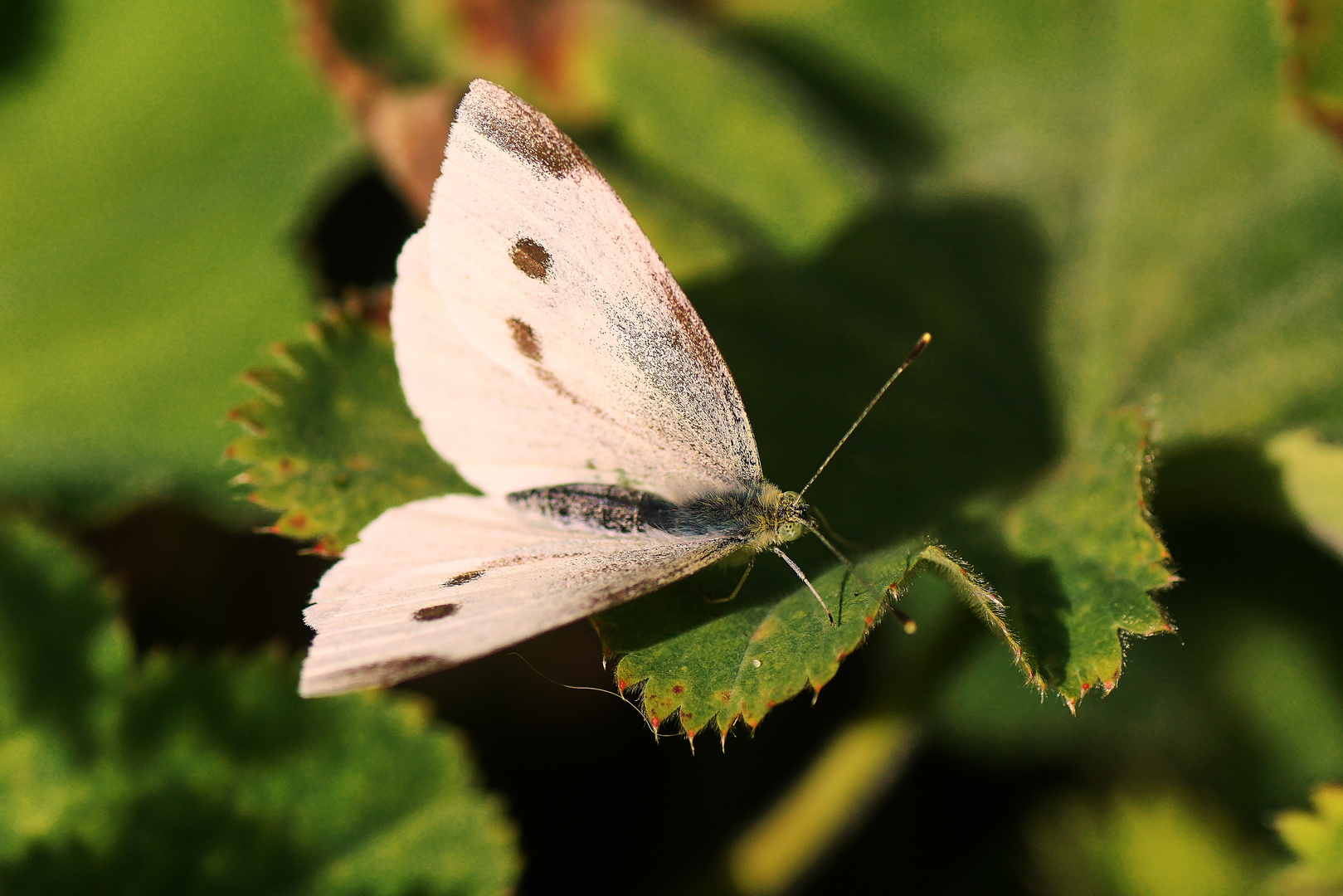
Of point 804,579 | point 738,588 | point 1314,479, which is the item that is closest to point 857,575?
point 804,579

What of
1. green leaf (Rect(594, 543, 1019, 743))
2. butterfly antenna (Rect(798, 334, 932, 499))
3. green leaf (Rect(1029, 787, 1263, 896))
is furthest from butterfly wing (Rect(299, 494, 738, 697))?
green leaf (Rect(1029, 787, 1263, 896))

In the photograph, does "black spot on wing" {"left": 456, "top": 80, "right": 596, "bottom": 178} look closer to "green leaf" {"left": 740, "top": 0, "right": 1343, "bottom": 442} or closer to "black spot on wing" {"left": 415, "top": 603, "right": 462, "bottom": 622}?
"black spot on wing" {"left": 415, "top": 603, "right": 462, "bottom": 622}

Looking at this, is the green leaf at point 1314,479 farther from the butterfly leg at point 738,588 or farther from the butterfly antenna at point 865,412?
the butterfly leg at point 738,588

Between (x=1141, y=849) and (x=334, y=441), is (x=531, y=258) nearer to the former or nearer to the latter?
(x=334, y=441)

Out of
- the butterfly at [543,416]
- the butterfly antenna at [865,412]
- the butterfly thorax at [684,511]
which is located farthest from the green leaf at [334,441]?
the butterfly antenna at [865,412]

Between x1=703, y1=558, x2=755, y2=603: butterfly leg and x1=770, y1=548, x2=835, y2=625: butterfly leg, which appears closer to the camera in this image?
x1=770, y1=548, x2=835, y2=625: butterfly leg

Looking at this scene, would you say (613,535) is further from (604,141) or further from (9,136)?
(9,136)
